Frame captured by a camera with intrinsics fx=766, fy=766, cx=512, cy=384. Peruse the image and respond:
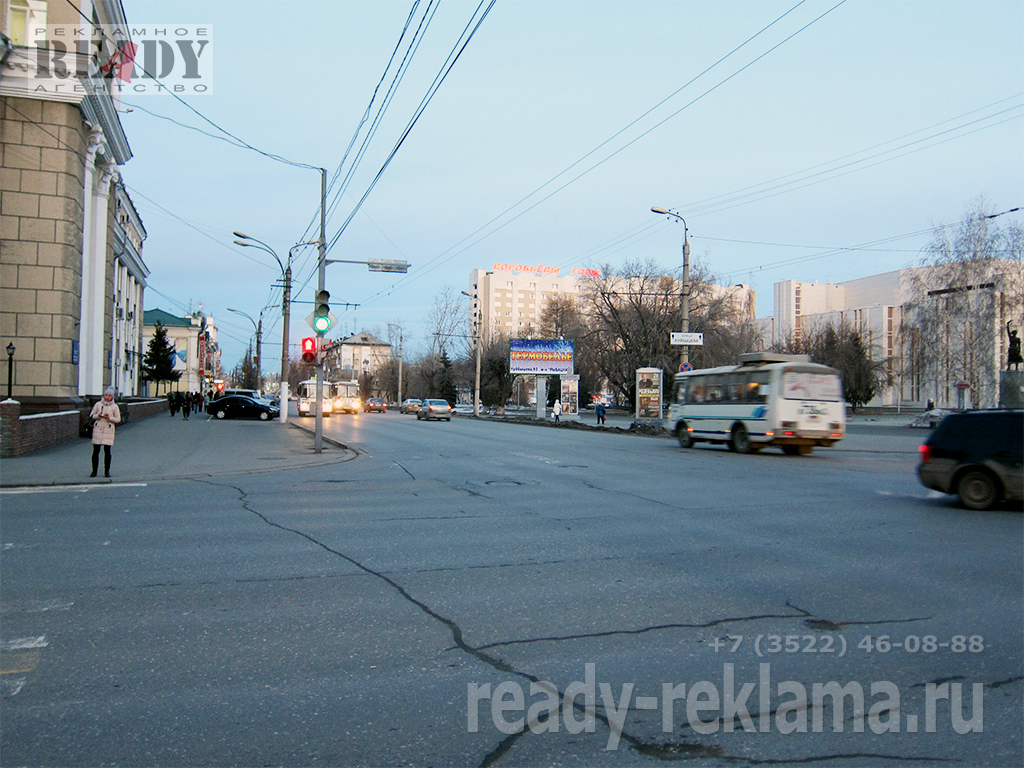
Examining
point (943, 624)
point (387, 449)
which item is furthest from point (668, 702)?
point (387, 449)

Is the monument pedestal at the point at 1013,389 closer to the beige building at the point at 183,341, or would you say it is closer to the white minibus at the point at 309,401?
the white minibus at the point at 309,401

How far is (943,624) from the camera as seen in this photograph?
5828mm

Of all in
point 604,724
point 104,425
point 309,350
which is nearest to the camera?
point 604,724

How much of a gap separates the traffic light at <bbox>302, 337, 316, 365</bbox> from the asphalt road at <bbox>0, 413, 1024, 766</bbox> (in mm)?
10981

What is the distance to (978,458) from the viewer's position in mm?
11453

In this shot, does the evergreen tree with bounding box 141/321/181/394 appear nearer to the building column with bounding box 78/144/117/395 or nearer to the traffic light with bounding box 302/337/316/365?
the building column with bounding box 78/144/117/395

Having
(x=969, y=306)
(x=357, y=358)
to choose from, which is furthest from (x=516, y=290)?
(x=969, y=306)

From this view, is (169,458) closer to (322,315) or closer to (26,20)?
(322,315)

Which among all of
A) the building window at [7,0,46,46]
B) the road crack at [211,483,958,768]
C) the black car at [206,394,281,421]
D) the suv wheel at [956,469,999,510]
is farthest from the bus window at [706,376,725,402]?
the black car at [206,394,281,421]

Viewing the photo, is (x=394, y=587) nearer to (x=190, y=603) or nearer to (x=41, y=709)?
(x=190, y=603)

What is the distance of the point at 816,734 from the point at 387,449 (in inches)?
813

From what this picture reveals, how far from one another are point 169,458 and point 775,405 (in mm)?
16865

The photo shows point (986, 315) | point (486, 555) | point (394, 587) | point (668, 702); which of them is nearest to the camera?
point (668, 702)

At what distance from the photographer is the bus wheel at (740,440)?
24.0 meters
